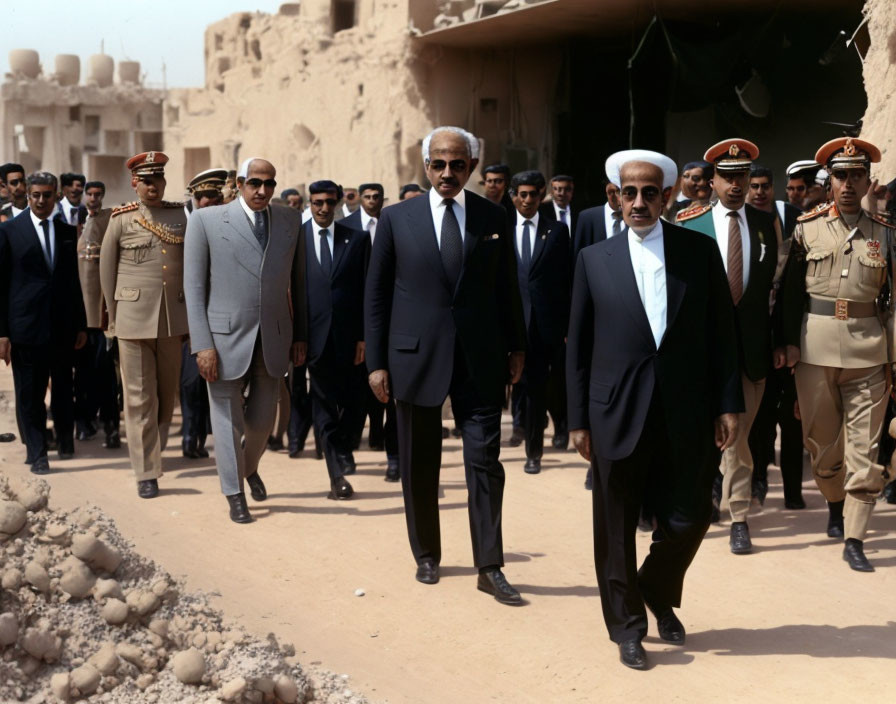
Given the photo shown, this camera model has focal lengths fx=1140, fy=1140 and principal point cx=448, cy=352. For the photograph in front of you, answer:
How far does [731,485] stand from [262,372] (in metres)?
2.90

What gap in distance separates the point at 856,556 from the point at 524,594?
5.99 ft

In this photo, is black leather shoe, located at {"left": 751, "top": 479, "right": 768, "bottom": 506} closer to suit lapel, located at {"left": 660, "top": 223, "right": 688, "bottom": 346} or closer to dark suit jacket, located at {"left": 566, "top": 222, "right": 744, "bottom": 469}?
dark suit jacket, located at {"left": 566, "top": 222, "right": 744, "bottom": 469}

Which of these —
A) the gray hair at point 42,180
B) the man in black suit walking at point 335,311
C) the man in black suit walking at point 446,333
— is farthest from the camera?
the gray hair at point 42,180

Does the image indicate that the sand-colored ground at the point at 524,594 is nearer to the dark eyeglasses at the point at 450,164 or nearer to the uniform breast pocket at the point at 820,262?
the uniform breast pocket at the point at 820,262

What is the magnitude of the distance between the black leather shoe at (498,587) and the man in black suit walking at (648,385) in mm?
724

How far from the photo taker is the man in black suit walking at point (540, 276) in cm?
848

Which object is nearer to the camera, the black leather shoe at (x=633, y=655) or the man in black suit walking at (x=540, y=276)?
the black leather shoe at (x=633, y=655)

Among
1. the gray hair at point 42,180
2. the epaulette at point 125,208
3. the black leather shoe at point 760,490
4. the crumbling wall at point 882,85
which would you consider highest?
the crumbling wall at point 882,85

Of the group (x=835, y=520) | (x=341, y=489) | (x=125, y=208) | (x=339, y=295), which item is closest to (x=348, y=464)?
(x=341, y=489)

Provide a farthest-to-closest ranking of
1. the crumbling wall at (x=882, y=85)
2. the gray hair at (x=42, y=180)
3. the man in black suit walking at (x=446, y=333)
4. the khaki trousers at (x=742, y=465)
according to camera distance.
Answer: the crumbling wall at (x=882, y=85) < the gray hair at (x=42, y=180) < the khaki trousers at (x=742, y=465) < the man in black suit walking at (x=446, y=333)

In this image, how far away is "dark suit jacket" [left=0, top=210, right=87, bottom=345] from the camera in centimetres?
858

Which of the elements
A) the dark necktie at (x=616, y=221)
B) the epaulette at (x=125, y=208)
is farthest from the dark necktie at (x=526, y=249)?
the epaulette at (x=125, y=208)

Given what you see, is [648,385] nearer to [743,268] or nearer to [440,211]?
[440,211]

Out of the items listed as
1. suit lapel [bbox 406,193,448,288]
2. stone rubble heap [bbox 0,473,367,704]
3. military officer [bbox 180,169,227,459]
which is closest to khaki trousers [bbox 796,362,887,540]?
suit lapel [bbox 406,193,448,288]
